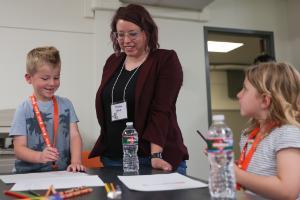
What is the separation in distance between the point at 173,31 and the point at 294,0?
1.92m

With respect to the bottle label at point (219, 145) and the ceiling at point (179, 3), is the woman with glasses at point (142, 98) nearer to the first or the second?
the bottle label at point (219, 145)

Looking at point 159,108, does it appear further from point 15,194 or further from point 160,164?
point 15,194

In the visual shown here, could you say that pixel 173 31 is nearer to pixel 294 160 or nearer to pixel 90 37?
pixel 90 37

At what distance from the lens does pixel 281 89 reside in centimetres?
132

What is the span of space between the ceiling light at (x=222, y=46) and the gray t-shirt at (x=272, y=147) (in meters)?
4.48

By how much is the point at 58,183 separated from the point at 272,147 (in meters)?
0.79

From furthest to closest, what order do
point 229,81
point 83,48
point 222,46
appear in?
point 229,81
point 222,46
point 83,48

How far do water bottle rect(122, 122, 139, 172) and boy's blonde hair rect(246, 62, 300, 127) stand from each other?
59cm

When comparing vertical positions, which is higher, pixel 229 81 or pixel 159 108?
pixel 229 81

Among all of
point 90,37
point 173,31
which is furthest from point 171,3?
Answer: point 90,37

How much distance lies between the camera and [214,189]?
3.05 feet

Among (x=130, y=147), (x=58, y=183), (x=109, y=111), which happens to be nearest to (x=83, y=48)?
(x=109, y=111)

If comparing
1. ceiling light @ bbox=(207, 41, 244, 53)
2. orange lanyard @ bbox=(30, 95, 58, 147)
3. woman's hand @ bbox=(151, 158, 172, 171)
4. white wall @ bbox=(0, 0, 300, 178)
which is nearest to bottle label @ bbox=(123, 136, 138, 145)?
woman's hand @ bbox=(151, 158, 172, 171)

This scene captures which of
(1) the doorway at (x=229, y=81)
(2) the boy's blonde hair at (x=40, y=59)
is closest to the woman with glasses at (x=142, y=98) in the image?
(2) the boy's blonde hair at (x=40, y=59)
